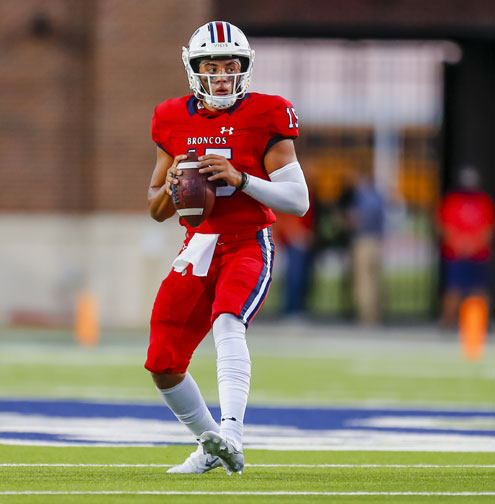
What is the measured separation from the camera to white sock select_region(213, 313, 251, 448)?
5.64 m

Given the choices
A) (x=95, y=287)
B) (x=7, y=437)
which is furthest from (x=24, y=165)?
(x=7, y=437)

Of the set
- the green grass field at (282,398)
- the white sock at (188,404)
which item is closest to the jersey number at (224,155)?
the white sock at (188,404)

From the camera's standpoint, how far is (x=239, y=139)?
5973 millimetres

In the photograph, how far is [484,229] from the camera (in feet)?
57.2

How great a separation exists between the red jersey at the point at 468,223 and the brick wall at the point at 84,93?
3631mm

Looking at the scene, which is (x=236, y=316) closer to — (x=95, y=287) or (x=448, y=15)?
(x=95, y=287)

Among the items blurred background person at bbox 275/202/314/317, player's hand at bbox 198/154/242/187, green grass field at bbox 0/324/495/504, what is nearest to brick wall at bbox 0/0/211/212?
blurred background person at bbox 275/202/314/317

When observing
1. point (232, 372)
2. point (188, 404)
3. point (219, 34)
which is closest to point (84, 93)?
point (219, 34)

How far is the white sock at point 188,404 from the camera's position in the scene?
6023 millimetres

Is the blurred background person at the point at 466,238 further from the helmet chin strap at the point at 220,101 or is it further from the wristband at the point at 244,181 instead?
the wristband at the point at 244,181

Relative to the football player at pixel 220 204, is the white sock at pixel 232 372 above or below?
below

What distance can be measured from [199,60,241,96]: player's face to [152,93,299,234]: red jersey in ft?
0.36

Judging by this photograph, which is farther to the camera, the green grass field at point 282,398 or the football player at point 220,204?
the football player at point 220,204

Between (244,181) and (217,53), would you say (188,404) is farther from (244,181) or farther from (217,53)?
(217,53)
